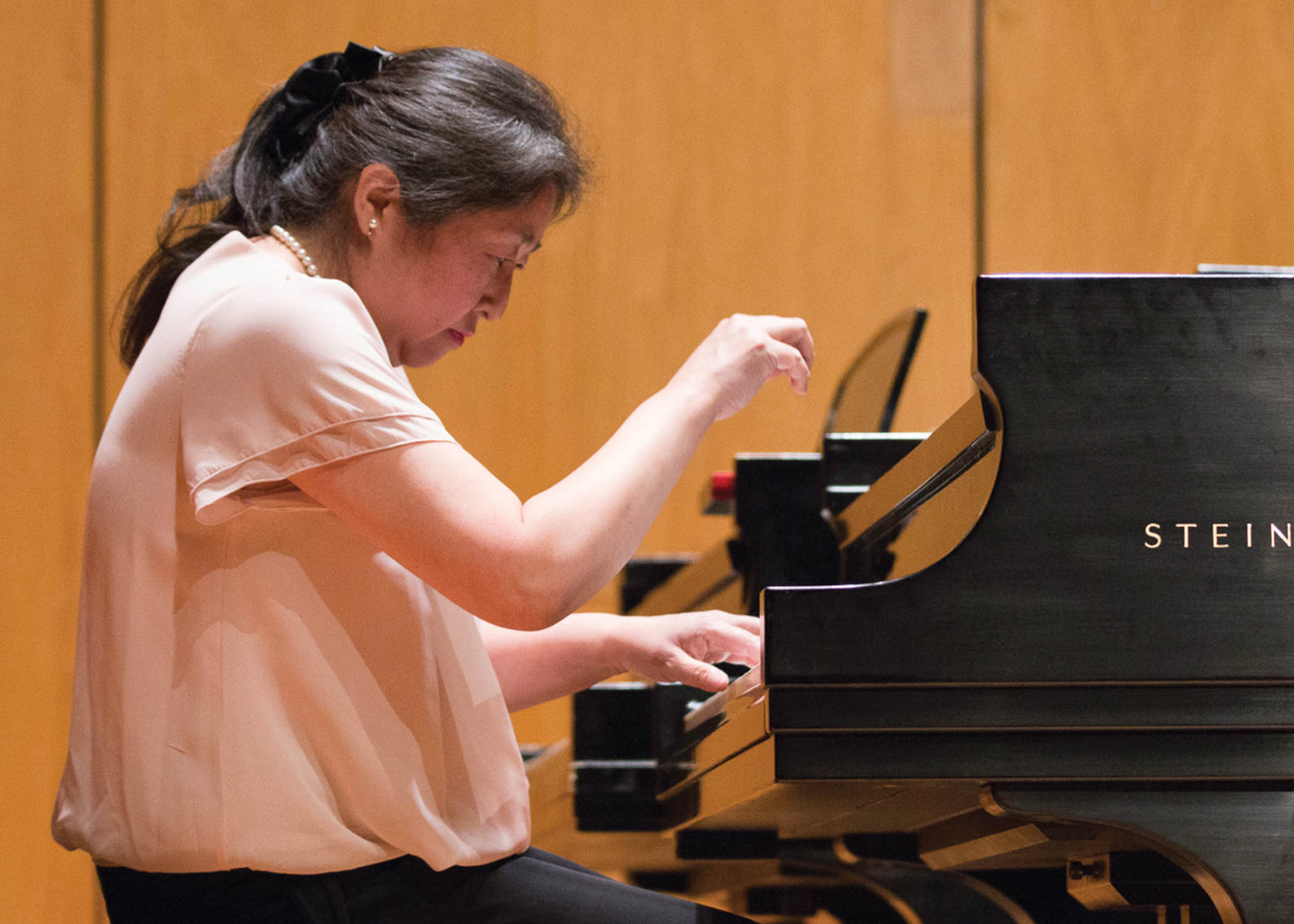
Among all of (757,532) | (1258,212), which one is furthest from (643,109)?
(757,532)

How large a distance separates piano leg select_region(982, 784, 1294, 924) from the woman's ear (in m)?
0.66

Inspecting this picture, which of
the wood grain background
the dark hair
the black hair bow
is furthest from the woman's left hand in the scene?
the wood grain background

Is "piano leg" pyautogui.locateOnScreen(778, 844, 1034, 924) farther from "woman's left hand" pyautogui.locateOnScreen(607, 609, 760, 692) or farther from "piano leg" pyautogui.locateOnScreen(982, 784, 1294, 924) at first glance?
"piano leg" pyautogui.locateOnScreen(982, 784, 1294, 924)

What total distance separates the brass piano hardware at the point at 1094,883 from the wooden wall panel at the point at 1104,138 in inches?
81.8

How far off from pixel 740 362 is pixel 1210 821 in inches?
19.0

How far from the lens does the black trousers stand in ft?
3.34

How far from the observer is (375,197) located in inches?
45.6

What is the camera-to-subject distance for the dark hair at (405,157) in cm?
115

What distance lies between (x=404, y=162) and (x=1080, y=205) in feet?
7.58

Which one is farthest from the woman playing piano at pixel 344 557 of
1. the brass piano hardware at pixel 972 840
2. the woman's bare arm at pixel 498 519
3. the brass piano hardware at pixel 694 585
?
the brass piano hardware at pixel 694 585

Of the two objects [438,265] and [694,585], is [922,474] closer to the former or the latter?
[438,265]

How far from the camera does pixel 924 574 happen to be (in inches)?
37.1

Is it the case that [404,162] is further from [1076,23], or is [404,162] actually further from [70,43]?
[1076,23]

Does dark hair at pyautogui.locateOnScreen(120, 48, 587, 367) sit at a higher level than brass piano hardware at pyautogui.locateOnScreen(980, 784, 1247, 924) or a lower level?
higher
